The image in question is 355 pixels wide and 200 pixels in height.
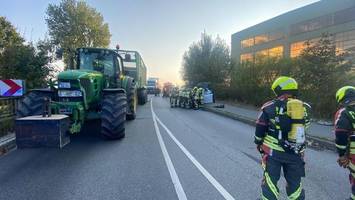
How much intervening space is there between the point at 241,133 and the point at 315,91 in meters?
6.17

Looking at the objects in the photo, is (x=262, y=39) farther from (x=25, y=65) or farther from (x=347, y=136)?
(x=347, y=136)

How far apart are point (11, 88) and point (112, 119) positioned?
397cm

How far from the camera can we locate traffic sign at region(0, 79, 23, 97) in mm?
11891

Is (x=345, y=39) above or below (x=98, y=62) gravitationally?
above

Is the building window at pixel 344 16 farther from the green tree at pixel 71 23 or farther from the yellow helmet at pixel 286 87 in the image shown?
the yellow helmet at pixel 286 87

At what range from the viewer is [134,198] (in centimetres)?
579

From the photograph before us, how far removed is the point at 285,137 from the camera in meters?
4.68

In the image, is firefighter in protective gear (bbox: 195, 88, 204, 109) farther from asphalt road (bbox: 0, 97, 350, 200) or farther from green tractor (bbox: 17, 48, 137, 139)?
asphalt road (bbox: 0, 97, 350, 200)

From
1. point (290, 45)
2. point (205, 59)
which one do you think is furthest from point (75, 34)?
point (290, 45)

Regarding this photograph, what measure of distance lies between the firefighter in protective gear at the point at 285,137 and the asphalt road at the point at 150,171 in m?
1.29

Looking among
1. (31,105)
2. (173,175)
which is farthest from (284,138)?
(31,105)

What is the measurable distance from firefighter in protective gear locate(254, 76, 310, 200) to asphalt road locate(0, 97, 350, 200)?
1.29 m

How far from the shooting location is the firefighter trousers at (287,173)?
468 centimetres

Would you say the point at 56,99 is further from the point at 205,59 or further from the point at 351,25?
the point at 351,25
